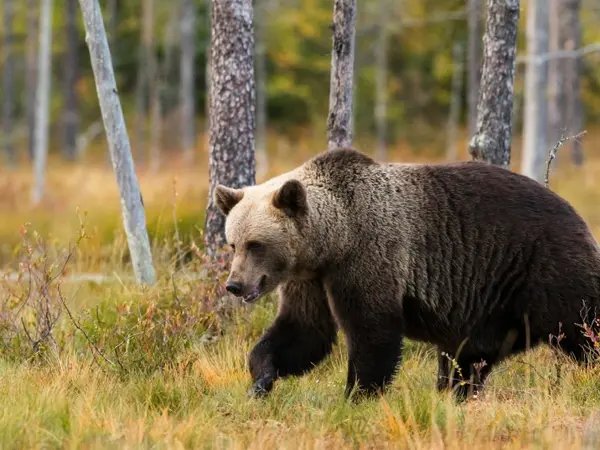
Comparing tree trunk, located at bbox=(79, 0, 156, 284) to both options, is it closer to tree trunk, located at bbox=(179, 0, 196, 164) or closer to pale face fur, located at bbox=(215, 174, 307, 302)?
pale face fur, located at bbox=(215, 174, 307, 302)

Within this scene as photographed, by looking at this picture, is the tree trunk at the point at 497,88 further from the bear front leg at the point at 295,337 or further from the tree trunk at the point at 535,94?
the tree trunk at the point at 535,94

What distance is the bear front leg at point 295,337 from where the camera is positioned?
5.85 metres

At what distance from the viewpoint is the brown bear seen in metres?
5.49

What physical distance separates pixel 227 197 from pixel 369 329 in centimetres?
121

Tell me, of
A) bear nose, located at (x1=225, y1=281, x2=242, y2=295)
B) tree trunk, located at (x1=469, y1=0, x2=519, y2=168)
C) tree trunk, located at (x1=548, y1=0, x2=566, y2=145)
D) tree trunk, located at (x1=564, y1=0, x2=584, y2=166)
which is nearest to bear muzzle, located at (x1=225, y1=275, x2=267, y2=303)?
bear nose, located at (x1=225, y1=281, x2=242, y2=295)

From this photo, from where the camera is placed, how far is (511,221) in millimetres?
5836

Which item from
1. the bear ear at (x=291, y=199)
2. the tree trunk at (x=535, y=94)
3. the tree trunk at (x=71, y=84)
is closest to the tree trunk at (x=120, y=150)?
the bear ear at (x=291, y=199)

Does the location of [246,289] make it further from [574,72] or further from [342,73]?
[574,72]

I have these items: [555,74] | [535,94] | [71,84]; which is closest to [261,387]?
[535,94]

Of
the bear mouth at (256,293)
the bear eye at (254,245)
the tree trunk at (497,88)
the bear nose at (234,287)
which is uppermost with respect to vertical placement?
the tree trunk at (497,88)

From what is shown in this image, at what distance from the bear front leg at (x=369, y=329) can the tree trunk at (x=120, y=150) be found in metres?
2.93

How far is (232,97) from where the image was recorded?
802 centimetres

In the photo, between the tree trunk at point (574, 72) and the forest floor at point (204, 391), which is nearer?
the forest floor at point (204, 391)

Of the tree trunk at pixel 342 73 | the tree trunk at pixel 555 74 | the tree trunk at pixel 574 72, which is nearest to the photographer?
the tree trunk at pixel 342 73
